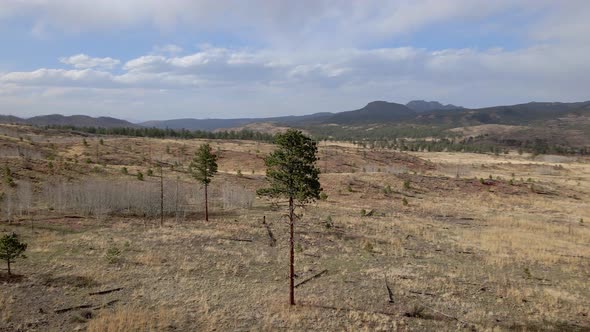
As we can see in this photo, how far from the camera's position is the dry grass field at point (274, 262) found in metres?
20.0

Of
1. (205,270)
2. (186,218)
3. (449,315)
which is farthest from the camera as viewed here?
(186,218)

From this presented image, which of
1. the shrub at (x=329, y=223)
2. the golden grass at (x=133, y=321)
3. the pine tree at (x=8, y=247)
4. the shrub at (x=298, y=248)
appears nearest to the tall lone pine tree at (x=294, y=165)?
the golden grass at (x=133, y=321)

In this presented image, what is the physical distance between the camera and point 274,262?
29.2 m

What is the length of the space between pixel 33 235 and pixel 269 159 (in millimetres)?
22713

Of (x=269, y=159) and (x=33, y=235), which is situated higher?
(x=269, y=159)

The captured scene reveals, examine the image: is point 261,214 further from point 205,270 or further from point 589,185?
point 589,185

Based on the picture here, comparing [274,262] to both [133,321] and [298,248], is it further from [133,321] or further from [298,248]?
[133,321]

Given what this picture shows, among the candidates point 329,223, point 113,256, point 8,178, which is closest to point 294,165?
point 113,256

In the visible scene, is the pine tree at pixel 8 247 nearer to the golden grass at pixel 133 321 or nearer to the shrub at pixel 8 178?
the golden grass at pixel 133 321

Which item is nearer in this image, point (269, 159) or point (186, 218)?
point (269, 159)

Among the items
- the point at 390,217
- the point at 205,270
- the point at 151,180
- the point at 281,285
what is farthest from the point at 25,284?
the point at 390,217

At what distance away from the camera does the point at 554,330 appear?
64.0ft

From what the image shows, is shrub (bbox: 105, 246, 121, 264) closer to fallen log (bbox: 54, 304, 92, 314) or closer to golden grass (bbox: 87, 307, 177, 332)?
fallen log (bbox: 54, 304, 92, 314)

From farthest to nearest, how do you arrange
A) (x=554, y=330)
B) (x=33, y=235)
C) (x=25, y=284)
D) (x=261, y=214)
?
(x=261, y=214) < (x=33, y=235) < (x=25, y=284) < (x=554, y=330)
